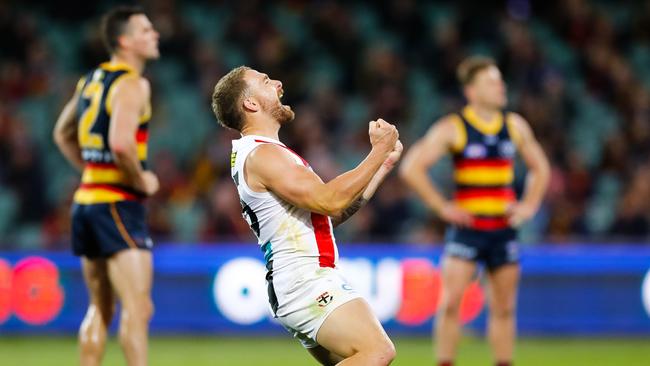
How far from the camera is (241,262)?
12.1m

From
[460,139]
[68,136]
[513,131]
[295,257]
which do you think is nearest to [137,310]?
[68,136]

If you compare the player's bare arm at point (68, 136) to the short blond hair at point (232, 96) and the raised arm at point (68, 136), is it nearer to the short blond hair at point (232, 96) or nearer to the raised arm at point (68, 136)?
the raised arm at point (68, 136)

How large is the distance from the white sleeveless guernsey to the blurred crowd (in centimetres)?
704

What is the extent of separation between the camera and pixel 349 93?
15.8 m

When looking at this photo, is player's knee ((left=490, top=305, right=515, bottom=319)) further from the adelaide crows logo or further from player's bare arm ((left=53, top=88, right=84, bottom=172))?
the adelaide crows logo

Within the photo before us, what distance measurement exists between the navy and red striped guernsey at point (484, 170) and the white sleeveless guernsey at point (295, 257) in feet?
10.4

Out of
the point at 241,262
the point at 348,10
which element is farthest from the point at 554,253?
the point at 348,10

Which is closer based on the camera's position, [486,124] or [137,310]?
[137,310]

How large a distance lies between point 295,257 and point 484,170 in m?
3.48

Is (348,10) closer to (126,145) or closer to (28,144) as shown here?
(28,144)

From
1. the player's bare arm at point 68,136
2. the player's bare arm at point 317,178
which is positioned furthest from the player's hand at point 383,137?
the player's bare arm at point 68,136

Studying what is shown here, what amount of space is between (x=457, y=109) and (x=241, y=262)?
4.52m

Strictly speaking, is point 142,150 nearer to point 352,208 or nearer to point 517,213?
point 352,208

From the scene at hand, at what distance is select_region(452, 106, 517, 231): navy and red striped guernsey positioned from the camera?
28.7 feet
